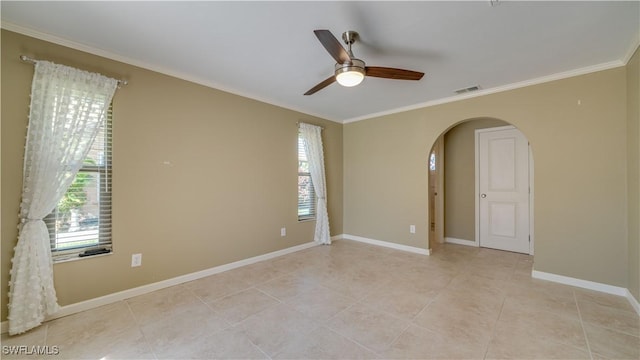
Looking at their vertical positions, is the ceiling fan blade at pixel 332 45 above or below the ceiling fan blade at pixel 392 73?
above

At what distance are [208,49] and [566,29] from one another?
3.14m

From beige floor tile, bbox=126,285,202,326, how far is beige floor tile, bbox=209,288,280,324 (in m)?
0.25

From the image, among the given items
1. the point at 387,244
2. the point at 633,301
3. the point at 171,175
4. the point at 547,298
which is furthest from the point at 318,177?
the point at 633,301

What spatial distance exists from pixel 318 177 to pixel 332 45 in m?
2.85

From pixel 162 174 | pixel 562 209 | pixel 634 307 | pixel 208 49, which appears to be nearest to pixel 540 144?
pixel 562 209

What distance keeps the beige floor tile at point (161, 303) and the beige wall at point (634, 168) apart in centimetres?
418

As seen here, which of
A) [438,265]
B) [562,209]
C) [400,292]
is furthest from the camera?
[438,265]

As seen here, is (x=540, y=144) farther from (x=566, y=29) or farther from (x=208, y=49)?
(x=208, y=49)

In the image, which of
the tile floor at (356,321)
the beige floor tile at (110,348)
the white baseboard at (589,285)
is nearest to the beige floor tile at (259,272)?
the tile floor at (356,321)

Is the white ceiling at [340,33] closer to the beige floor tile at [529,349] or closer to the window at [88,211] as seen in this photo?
the window at [88,211]

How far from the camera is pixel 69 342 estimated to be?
189 centimetres

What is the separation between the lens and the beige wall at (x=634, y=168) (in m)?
2.33

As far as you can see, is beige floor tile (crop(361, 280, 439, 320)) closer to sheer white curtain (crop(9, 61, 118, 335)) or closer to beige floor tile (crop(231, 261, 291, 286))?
beige floor tile (crop(231, 261, 291, 286))

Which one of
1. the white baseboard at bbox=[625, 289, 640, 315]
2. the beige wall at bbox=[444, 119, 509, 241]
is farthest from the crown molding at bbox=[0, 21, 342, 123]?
the white baseboard at bbox=[625, 289, 640, 315]
